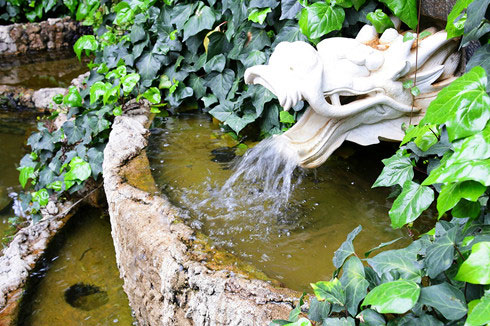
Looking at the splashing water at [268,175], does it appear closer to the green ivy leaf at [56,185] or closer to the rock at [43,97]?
the green ivy leaf at [56,185]

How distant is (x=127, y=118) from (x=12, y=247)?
40.2 inches

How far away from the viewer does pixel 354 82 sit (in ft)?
6.80

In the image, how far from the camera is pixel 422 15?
2283mm

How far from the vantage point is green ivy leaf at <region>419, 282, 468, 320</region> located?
112 centimetres

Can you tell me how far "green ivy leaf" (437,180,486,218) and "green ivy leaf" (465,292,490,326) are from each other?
22 cm

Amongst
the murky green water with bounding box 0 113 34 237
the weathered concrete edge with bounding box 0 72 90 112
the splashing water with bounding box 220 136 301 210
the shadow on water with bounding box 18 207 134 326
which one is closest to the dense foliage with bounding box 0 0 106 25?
the weathered concrete edge with bounding box 0 72 90 112

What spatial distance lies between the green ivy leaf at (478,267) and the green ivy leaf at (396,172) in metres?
0.67

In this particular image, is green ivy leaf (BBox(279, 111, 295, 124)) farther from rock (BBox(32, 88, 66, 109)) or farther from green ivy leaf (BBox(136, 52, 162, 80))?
rock (BBox(32, 88, 66, 109))

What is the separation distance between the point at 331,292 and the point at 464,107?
0.58 meters

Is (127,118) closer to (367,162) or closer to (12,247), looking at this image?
(12,247)

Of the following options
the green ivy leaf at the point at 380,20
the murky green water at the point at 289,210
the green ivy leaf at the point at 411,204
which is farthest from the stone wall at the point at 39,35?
the green ivy leaf at the point at 411,204

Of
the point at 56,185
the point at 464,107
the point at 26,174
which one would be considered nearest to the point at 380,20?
the point at 464,107

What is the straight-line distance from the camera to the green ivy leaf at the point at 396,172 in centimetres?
174

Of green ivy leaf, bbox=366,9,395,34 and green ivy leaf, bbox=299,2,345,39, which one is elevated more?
green ivy leaf, bbox=366,9,395,34
